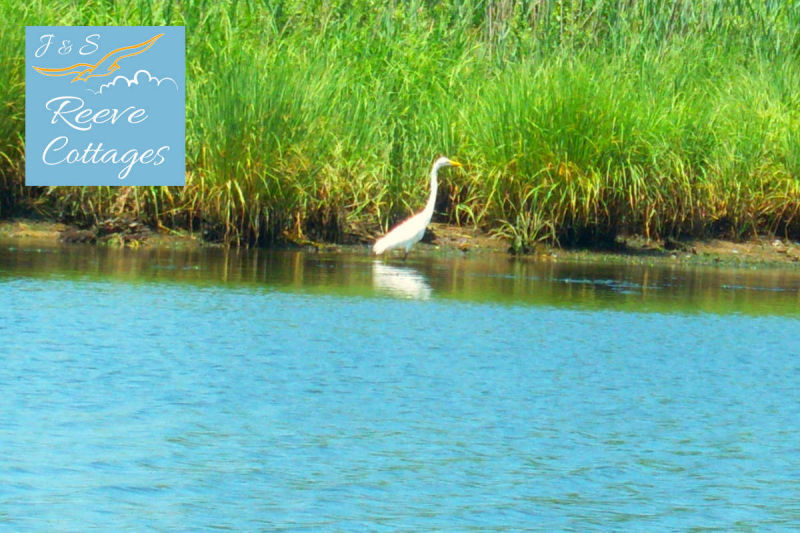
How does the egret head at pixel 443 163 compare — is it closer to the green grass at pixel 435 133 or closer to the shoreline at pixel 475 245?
the green grass at pixel 435 133

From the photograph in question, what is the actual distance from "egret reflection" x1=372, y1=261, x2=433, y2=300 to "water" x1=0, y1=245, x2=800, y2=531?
0.08 m

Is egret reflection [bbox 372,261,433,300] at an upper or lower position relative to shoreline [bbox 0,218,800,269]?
lower

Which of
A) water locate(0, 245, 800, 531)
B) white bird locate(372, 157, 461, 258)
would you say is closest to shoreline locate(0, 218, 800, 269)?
white bird locate(372, 157, 461, 258)

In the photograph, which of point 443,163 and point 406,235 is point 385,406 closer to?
point 406,235

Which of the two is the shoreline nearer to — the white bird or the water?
the white bird

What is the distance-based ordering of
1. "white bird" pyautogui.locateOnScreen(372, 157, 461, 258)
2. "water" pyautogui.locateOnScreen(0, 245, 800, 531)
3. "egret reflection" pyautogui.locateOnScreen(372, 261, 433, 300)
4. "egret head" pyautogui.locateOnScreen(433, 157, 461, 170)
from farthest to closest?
"egret head" pyautogui.locateOnScreen(433, 157, 461, 170), "white bird" pyautogui.locateOnScreen(372, 157, 461, 258), "egret reflection" pyautogui.locateOnScreen(372, 261, 433, 300), "water" pyautogui.locateOnScreen(0, 245, 800, 531)

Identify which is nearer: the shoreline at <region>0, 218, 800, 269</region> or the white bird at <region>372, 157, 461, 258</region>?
the white bird at <region>372, 157, 461, 258</region>

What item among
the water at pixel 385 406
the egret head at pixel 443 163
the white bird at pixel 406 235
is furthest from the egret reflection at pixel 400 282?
the egret head at pixel 443 163

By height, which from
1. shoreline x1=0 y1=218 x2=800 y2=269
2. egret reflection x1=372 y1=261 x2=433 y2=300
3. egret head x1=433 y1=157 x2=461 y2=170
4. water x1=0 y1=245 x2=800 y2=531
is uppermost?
egret head x1=433 y1=157 x2=461 y2=170

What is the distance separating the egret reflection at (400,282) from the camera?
11227 millimetres

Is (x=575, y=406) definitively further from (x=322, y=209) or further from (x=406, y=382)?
(x=322, y=209)

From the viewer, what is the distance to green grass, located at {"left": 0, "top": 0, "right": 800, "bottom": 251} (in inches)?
566

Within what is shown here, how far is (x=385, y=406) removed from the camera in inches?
267

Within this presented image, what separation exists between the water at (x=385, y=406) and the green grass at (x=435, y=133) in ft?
9.18
